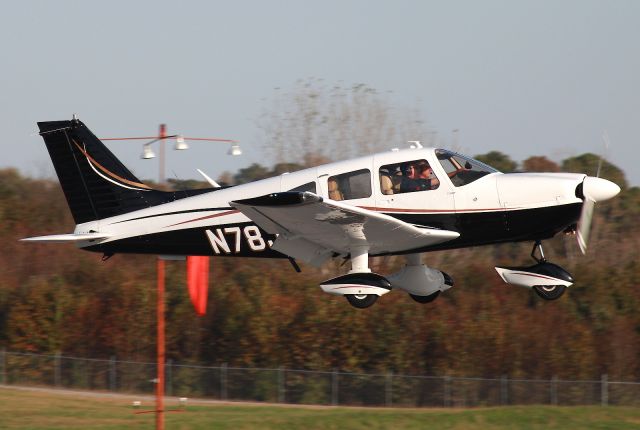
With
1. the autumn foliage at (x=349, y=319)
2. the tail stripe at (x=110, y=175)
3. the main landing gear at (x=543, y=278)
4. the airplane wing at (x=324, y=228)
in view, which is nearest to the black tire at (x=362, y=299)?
the airplane wing at (x=324, y=228)

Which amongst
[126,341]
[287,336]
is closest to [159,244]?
[287,336]

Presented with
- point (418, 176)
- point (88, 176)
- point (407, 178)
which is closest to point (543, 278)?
point (418, 176)

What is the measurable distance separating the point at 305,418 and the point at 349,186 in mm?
15120

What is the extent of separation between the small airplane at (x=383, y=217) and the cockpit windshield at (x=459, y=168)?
0.05 ft

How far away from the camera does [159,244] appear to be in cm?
1734

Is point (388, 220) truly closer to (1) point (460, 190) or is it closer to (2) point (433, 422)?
(1) point (460, 190)

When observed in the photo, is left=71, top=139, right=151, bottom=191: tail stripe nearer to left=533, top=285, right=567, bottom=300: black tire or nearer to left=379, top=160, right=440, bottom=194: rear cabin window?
left=379, top=160, right=440, bottom=194: rear cabin window

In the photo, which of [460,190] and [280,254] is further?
[280,254]

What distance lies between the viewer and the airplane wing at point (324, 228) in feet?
47.3

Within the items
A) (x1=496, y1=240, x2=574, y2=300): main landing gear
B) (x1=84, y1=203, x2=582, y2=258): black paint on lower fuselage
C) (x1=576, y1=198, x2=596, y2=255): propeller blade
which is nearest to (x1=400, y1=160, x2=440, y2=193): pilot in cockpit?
(x1=84, y1=203, x2=582, y2=258): black paint on lower fuselage

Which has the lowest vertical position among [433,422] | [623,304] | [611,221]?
[433,422]

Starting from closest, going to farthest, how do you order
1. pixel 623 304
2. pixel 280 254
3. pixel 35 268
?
pixel 280 254 → pixel 623 304 → pixel 35 268

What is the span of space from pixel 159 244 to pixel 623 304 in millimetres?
26722

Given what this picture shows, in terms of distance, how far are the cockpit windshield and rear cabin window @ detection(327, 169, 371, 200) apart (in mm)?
1178
